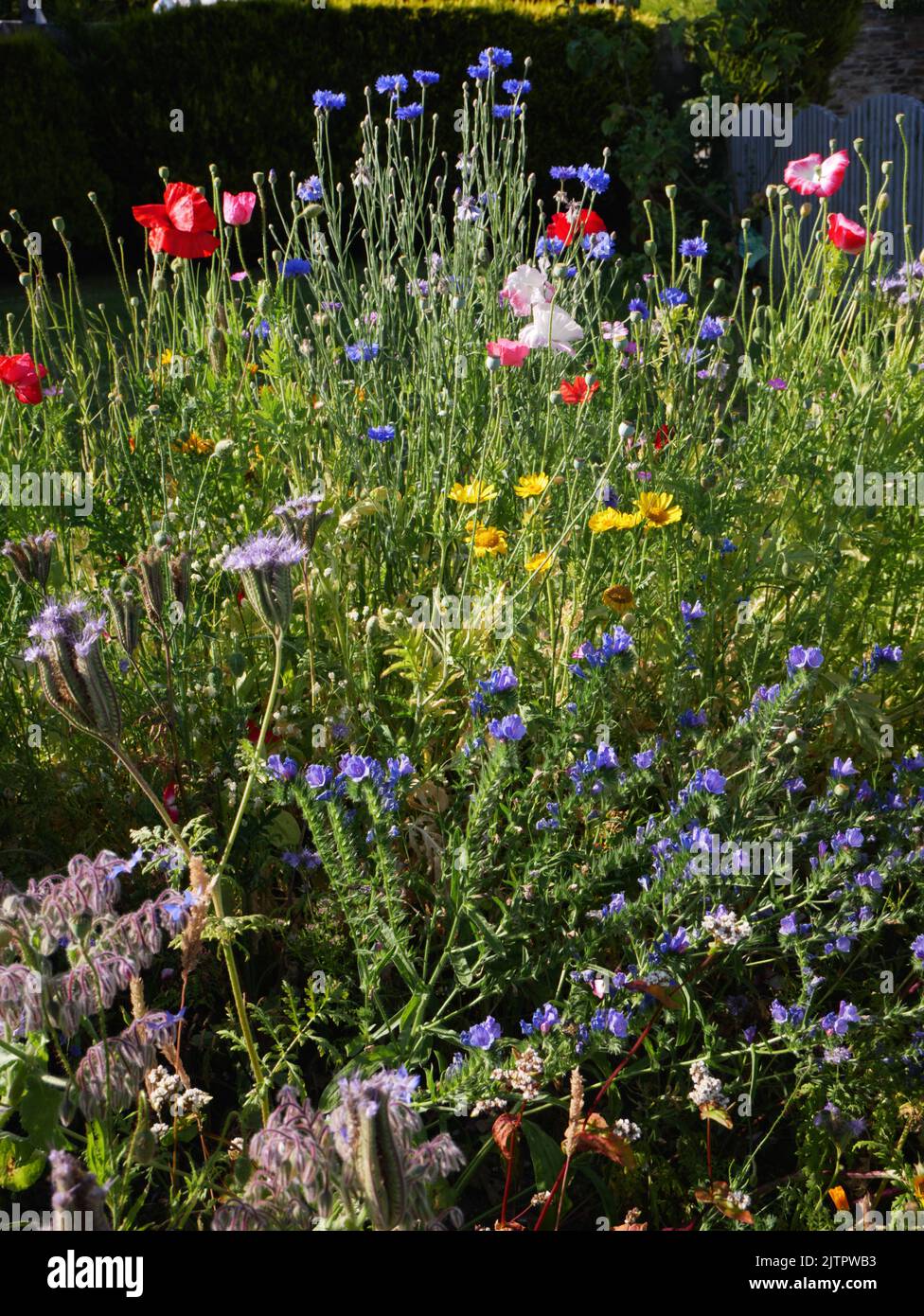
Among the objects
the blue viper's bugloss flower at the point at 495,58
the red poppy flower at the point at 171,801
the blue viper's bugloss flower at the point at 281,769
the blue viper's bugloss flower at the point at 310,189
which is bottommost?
the red poppy flower at the point at 171,801

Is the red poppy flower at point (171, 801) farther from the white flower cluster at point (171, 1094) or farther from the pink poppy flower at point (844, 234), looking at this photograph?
the pink poppy flower at point (844, 234)

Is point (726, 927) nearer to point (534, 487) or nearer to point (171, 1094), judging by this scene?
point (171, 1094)

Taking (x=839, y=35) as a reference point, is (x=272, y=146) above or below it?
below

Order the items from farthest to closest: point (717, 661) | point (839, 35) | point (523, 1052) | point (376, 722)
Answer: point (839, 35) → point (717, 661) → point (376, 722) → point (523, 1052)

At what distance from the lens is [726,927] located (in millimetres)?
1684

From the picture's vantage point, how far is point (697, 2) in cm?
839

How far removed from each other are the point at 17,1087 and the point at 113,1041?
0.38 feet

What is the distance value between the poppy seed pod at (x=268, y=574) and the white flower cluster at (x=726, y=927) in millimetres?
706

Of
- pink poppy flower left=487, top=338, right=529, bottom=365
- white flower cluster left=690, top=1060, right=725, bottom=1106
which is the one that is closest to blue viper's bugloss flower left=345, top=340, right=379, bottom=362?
pink poppy flower left=487, top=338, right=529, bottom=365

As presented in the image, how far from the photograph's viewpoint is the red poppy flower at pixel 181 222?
2.71 m

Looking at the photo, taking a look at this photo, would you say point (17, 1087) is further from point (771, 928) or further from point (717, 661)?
point (717, 661)

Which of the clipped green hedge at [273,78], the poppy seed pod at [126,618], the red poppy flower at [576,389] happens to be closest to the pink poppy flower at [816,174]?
the red poppy flower at [576,389]

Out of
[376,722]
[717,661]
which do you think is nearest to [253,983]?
[376,722]

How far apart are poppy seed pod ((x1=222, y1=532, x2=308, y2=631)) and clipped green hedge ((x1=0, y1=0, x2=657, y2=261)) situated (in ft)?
25.3
